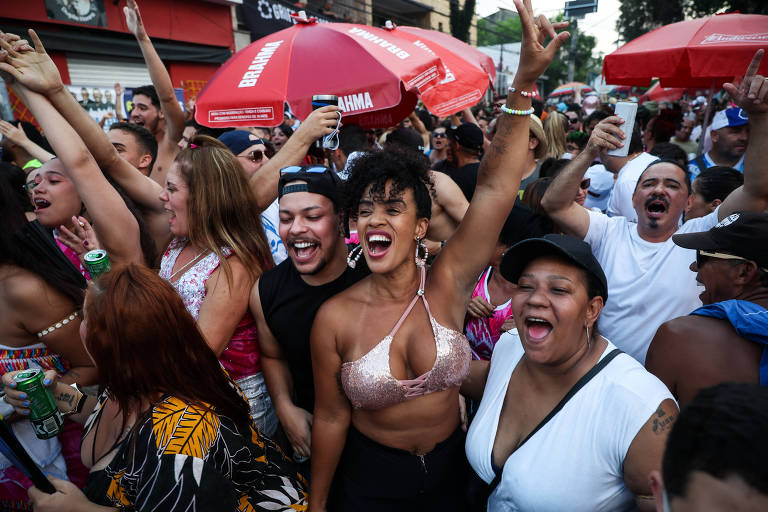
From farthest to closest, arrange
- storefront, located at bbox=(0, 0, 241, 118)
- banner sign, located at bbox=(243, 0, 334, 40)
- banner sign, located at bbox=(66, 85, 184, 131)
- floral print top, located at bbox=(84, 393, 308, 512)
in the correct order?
banner sign, located at bbox=(243, 0, 334, 40), storefront, located at bbox=(0, 0, 241, 118), banner sign, located at bbox=(66, 85, 184, 131), floral print top, located at bbox=(84, 393, 308, 512)

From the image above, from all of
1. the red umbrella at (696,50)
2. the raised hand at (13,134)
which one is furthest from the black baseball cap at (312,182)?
the red umbrella at (696,50)

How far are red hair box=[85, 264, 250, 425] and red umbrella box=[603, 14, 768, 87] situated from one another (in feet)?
18.1

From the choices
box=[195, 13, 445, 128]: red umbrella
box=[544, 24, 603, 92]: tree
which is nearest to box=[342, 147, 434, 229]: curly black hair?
box=[195, 13, 445, 128]: red umbrella

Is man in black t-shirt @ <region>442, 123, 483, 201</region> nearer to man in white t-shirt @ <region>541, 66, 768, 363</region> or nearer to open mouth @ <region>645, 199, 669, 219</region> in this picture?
man in white t-shirt @ <region>541, 66, 768, 363</region>

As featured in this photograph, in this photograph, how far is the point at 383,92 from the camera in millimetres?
3367

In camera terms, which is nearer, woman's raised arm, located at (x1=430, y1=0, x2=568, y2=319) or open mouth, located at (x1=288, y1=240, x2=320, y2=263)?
woman's raised arm, located at (x1=430, y1=0, x2=568, y2=319)

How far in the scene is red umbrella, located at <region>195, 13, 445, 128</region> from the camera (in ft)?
11.0

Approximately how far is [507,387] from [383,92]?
2.24 m

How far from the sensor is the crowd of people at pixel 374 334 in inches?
63.3

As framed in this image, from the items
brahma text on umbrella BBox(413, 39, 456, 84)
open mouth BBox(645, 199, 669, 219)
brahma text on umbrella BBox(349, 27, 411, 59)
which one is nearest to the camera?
open mouth BBox(645, 199, 669, 219)

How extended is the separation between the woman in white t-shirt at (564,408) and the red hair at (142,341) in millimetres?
1132

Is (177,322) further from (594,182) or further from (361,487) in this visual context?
(594,182)

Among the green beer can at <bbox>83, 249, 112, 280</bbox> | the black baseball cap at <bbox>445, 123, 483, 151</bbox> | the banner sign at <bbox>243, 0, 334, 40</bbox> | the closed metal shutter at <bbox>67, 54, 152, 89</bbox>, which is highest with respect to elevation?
the banner sign at <bbox>243, 0, 334, 40</bbox>

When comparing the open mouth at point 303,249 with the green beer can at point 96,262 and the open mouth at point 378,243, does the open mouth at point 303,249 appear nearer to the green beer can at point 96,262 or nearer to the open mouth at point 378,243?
the open mouth at point 378,243
